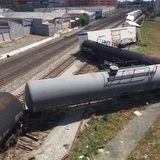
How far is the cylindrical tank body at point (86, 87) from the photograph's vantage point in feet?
62.4

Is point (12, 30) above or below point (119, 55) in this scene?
below

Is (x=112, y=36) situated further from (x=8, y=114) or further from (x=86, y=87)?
(x=8, y=114)

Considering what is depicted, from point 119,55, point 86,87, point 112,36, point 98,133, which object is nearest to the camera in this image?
point 98,133

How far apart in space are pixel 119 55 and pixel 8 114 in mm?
18296

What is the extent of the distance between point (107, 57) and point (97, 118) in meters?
14.7

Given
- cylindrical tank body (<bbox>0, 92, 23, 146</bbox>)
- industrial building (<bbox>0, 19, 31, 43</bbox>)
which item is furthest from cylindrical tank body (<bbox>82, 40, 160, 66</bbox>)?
industrial building (<bbox>0, 19, 31, 43</bbox>)

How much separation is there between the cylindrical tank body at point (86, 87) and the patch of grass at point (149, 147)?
4.24 metres

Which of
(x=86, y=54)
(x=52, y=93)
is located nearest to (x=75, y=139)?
(x=52, y=93)

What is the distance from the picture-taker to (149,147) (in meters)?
17.7

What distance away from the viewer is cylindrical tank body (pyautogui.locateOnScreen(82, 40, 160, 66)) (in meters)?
28.2

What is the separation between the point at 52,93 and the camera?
63.1ft

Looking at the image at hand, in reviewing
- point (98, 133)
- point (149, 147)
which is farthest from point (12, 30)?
point (149, 147)

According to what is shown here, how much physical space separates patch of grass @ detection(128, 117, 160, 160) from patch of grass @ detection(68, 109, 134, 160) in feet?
6.34

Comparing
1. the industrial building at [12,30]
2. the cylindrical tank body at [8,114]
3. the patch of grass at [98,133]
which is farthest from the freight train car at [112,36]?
the cylindrical tank body at [8,114]
